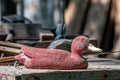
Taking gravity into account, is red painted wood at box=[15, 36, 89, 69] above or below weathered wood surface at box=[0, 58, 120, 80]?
above

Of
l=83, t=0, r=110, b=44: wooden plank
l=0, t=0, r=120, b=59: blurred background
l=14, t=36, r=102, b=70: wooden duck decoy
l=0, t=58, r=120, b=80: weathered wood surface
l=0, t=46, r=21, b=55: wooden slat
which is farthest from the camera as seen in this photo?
l=83, t=0, r=110, b=44: wooden plank

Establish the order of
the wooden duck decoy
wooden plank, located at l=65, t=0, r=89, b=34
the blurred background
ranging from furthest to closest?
wooden plank, located at l=65, t=0, r=89, b=34
the blurred background
the wooden duck decoy

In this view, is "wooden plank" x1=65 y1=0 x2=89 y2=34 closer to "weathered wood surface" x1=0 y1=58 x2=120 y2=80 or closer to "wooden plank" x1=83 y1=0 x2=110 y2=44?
"wooden plank" x1=83 y1=0 x2=110 y2=44

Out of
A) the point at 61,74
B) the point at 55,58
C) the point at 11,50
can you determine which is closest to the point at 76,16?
the point at 11,50

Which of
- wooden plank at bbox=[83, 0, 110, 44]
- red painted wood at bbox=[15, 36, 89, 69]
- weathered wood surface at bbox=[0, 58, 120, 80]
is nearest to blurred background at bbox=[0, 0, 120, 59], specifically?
wooden plank at bbox=[83, 0, 110, 44]

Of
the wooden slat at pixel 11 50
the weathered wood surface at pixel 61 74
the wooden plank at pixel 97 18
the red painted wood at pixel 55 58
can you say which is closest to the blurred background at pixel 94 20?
the wooden plank at pixel 97 18

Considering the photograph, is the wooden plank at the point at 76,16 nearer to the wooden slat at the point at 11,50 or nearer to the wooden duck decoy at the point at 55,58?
the wooden slat at the point at 11,50

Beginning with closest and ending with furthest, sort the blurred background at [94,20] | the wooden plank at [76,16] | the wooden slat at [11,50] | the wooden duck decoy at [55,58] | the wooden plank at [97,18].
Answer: the wooden duck decoy at [55,58]
the wooden slat at [11,50]
the blurred background at [94,20]
the wooden plank at [97,18]
the wooden plank at [76,16]

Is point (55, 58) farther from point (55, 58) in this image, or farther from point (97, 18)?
point (97, 18)

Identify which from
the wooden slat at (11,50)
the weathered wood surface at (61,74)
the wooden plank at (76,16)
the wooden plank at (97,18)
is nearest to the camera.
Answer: the weathered wood surface at (61,74)

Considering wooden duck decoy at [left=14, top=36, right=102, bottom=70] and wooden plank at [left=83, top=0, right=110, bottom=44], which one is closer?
wooden duck decoy at [left=14, top=36, right=102, bottom=70]

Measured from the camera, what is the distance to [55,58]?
3227 millimetres

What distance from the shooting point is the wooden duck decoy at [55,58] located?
3.23 metres

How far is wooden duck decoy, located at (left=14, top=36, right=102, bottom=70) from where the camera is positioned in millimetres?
3227
